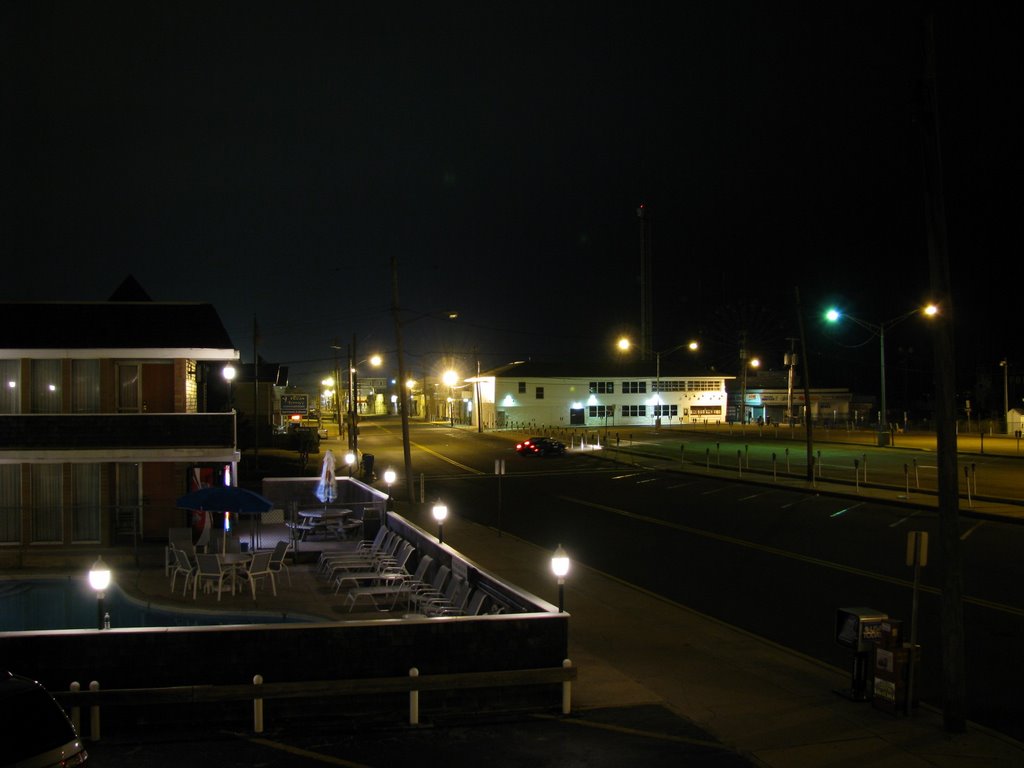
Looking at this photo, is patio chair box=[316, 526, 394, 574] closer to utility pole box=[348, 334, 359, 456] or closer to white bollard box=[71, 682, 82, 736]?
white bollard box=[71, 682, 82, 736]

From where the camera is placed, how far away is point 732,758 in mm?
8055

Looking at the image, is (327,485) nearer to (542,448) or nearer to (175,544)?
(175,544)

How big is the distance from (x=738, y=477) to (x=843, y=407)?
3040 inches

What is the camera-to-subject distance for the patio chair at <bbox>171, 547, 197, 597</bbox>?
16172 millimetres

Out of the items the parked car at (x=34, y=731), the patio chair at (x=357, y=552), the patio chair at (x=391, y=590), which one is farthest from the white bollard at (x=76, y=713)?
the patio chair at (x=357, y=552)

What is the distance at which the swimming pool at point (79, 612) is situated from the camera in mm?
14688

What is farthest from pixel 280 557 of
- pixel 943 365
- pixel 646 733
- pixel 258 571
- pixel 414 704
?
pixel 943 365

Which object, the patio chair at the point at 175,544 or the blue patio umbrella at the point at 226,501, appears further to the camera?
the patio chair at the point at 175,544

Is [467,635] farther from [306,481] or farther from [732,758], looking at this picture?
[306,481]

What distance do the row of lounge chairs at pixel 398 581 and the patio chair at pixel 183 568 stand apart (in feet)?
8.44

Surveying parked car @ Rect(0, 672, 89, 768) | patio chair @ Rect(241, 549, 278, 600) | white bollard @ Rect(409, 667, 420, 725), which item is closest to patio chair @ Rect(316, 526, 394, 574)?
patio chair @ Rect(241, 549, 278, 600)

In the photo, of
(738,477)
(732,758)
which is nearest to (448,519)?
(738,477)

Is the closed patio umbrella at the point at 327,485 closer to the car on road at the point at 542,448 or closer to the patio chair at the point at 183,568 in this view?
the patio chair at the point at 183,568

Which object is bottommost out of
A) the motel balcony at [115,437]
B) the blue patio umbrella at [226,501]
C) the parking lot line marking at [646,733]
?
the parking lot line marking at [646,733]
